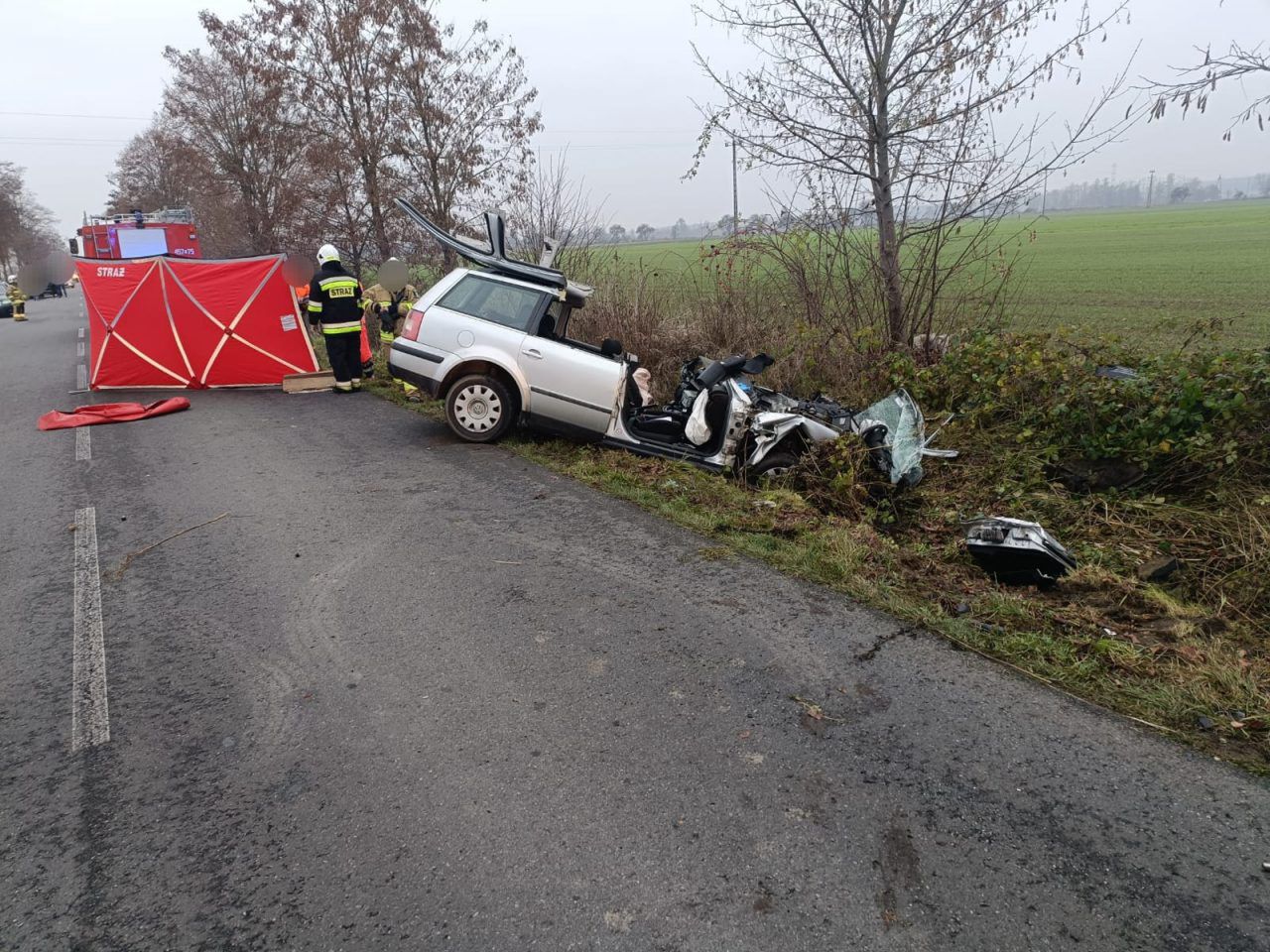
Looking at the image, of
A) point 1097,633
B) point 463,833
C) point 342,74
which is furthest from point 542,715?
point 342,74

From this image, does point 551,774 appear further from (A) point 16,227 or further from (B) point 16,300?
(A) point 16,227

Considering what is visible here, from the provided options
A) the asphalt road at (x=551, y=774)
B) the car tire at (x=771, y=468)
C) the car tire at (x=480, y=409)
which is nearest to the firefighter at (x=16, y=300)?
the car tire at (x=480, y=409)

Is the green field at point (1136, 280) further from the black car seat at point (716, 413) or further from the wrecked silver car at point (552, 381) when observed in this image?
the black car seat at point (716, 413)

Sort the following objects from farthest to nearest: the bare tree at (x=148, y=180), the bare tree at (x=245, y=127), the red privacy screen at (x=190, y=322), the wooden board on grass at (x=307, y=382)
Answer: the bare tree at (x=148, y=180) → the bare tree at (x=245, y=127) → the wooden board on grass at (x=307, y=382) → the red privacy screen at (x=190, y=322)

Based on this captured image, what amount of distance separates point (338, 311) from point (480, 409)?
3623mm

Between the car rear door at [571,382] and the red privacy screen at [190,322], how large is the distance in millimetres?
5824

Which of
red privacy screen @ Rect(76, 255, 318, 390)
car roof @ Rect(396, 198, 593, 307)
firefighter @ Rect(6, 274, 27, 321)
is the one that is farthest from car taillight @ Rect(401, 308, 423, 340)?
firefighter @ Rect(6, 274, 27, 321)

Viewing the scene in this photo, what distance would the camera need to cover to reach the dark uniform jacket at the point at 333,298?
33.6ft

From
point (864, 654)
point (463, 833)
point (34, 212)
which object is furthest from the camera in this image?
point (34, 212)

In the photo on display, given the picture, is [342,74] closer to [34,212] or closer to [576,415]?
[576,415]

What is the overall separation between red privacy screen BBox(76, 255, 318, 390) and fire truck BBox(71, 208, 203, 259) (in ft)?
35.8

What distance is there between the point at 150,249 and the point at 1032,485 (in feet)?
75.1

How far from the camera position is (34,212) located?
6750 centimetres

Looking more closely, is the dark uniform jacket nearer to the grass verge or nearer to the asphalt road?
the grass verge
